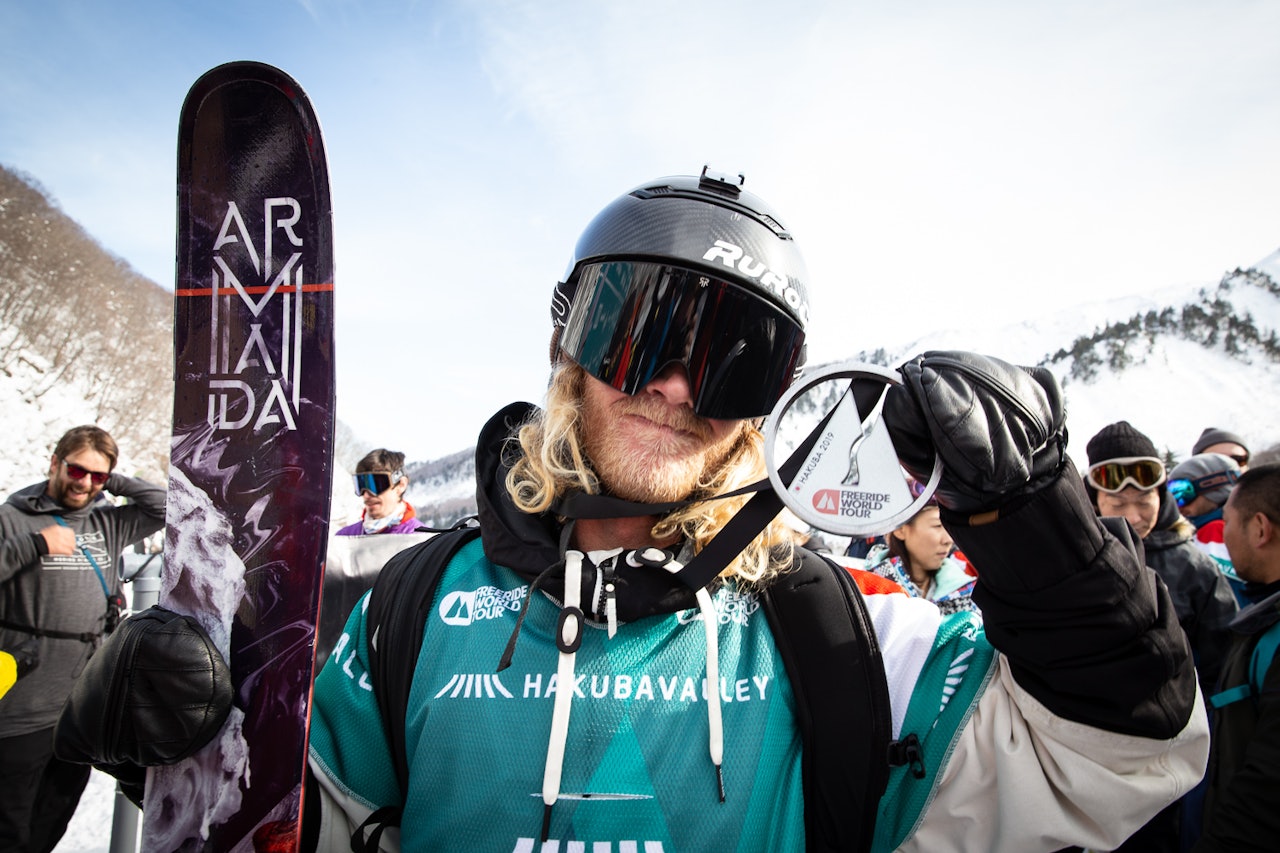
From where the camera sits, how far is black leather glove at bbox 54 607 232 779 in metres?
1.51

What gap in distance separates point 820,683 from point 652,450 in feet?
2.24

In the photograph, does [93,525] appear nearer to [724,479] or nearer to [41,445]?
[724,479]

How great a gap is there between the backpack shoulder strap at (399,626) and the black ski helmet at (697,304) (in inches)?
27.0

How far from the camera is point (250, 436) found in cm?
196

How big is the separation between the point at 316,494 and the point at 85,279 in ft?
211

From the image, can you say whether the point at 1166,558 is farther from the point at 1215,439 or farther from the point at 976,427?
the point at 976,427

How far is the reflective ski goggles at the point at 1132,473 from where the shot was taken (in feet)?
12.6

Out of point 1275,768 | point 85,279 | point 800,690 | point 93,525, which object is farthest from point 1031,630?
point 85,279

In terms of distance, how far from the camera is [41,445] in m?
28.5

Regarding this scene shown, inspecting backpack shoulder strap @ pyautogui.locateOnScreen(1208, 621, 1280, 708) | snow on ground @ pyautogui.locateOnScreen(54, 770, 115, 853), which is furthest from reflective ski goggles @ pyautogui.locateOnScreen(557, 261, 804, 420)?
snow on ground @ pyautogui.locateOnScreen(54, 770, 115, 853)

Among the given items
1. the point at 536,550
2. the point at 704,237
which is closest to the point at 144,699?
the point at 536,550

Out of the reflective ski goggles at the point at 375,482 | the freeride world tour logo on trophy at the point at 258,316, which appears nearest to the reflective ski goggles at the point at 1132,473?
the freeride world tour logo on trophy at the point at 258,316

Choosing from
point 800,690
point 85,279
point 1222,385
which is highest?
point 85,279

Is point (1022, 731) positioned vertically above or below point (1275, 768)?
above
